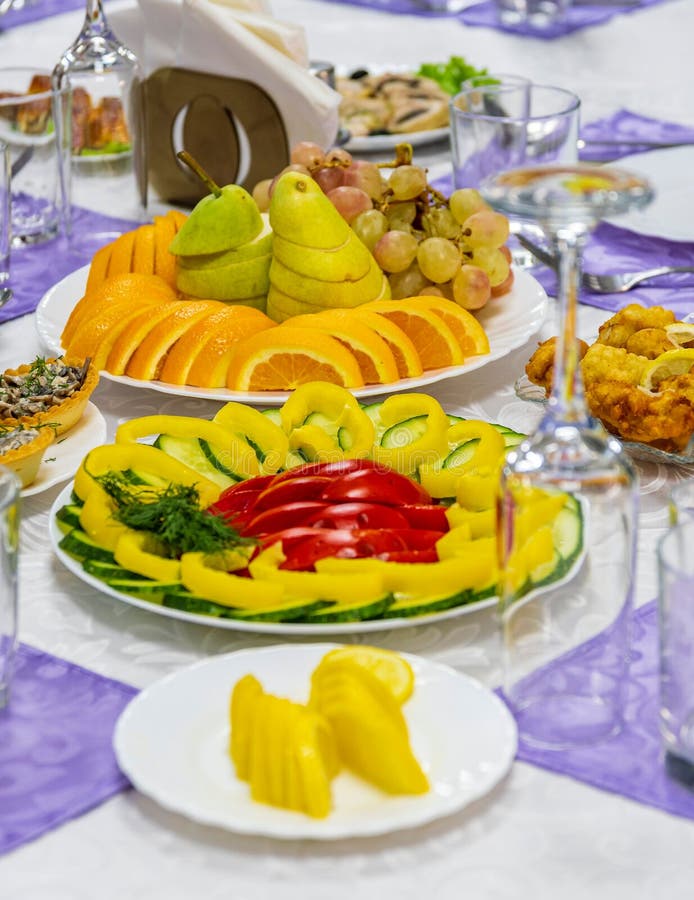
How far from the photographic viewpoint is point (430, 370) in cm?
156

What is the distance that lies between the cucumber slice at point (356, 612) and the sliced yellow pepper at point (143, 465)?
0.21 meters

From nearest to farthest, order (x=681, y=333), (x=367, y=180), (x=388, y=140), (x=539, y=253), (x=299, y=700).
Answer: (x=299, y=700)
(x=681, y=333)
(x=367, y=180)
(x=539, y=253)
(x=388, y=140)

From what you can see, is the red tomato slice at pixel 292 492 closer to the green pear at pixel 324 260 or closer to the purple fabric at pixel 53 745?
the purple fabric at pixel 53 745

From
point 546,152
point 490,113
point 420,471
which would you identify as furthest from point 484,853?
point 490,113

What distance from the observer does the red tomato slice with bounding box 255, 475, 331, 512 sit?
1166mm

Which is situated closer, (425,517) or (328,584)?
(328,584)

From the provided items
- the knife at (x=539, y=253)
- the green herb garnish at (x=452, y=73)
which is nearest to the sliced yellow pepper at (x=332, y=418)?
the knife at (x=539, y=253)

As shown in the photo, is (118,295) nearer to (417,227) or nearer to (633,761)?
(417,227)

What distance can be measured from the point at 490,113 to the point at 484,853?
4.51ft

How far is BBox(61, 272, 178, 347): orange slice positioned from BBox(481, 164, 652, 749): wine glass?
77 cm

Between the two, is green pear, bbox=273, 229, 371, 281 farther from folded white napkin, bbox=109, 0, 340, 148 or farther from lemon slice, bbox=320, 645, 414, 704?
lemon slice, bbox=320, 645, 414, 704

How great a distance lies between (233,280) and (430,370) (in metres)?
0.28

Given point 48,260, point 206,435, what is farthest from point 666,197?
point 206,435

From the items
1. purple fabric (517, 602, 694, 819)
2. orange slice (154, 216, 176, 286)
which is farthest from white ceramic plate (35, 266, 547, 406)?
purple fabric (517, 602, 694, 819)
